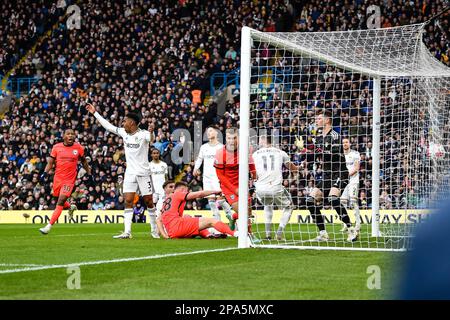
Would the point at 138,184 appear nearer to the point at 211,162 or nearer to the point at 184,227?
the point at 184,227

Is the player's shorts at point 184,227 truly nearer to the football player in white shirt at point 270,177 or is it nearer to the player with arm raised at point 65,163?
the football player in white shirt at point 270,177

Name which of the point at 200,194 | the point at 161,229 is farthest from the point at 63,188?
the point at 200,194

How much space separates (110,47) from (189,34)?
3478mm

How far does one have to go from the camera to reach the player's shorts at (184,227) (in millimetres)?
13289

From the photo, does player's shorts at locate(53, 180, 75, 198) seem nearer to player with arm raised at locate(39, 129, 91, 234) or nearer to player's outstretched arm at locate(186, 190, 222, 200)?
player with arm raised at locate(39, 129, 91, 234)

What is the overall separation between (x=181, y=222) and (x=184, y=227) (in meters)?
0.11

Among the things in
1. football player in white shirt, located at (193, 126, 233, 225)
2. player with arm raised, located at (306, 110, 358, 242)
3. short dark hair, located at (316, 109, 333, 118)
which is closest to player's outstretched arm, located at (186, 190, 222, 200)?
player with arm raised, located at (306, 110, 358, 242)

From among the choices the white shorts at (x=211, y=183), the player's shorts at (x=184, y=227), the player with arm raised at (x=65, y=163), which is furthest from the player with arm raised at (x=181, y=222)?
the white shorts at (x=211, y=183)

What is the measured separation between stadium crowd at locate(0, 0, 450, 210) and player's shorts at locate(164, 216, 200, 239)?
11199 millimetres

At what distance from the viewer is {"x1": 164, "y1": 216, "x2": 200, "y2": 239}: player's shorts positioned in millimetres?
13289

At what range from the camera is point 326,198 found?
12.5 meters
